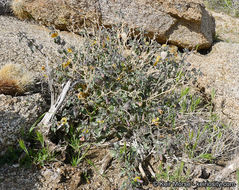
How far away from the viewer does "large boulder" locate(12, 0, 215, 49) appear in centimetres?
367

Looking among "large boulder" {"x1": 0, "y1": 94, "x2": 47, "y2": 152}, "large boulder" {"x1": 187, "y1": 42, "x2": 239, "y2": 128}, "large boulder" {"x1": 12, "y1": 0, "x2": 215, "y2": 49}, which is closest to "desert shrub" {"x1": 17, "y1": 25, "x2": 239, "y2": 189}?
"large boulder" {"x1": 0, "y1": 94, "x2": 47, "y2": 152}

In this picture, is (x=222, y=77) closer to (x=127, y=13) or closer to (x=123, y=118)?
(x=127, y=13)

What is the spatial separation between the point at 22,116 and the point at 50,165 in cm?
50

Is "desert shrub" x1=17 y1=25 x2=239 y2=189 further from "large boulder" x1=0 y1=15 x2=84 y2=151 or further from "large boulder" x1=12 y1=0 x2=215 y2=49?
"large boulder" x1=12 y1=0 x2=215 y2=49

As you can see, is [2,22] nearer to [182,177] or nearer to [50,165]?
[50,165]

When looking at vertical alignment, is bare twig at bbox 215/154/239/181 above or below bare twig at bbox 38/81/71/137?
below

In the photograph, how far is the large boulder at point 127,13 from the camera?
367 cm

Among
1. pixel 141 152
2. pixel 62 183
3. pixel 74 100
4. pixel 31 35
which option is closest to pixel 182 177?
pixel 141 152

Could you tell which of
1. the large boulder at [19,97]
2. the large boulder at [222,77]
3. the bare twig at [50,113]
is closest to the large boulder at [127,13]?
the large boulder at [19,97]

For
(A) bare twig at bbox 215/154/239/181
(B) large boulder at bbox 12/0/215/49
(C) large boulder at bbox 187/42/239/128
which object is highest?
(B) large boulder at bbox 12/0/215/49

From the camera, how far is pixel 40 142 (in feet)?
7.45

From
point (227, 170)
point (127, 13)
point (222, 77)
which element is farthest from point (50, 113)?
point (222, 77)

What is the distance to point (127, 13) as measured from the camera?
368 cm

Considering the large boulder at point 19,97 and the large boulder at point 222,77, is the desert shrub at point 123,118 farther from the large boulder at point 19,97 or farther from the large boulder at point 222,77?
the large boulder at point 222,77
